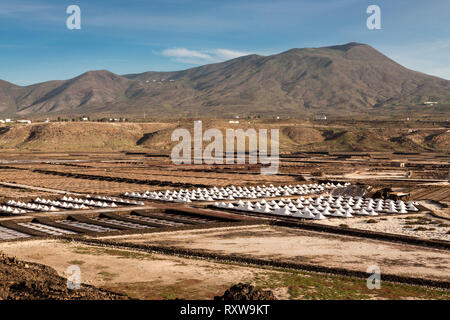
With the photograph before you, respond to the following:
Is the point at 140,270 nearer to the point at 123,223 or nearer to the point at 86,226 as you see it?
the point at 86,226

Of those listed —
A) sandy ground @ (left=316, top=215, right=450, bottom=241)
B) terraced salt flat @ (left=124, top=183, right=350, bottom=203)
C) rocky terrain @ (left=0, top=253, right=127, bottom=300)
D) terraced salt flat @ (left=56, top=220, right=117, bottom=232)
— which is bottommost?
sandy ground @ (left=316, top=215, right=450, bottom=241)

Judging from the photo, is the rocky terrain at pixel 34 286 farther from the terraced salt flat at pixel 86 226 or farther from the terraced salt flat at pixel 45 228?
the terraced salt flat at pixel 86 226

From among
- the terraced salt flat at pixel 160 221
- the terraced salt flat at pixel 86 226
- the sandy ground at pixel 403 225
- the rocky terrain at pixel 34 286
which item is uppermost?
the rocky terrain at pixel 34 286

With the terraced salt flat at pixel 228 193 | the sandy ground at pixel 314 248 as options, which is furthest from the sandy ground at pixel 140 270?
the terraced salt flat at pixel 228 193

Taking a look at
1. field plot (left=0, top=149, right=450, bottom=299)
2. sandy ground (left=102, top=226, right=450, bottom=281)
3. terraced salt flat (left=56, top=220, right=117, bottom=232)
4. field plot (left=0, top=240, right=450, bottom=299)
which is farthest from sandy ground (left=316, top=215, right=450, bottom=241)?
terraced salt flat (left=56, top=220, right=117, bottom=232)

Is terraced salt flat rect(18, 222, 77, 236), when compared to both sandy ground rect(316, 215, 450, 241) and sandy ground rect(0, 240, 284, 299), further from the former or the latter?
sandy ground rect(316, 215, 450, 241)
